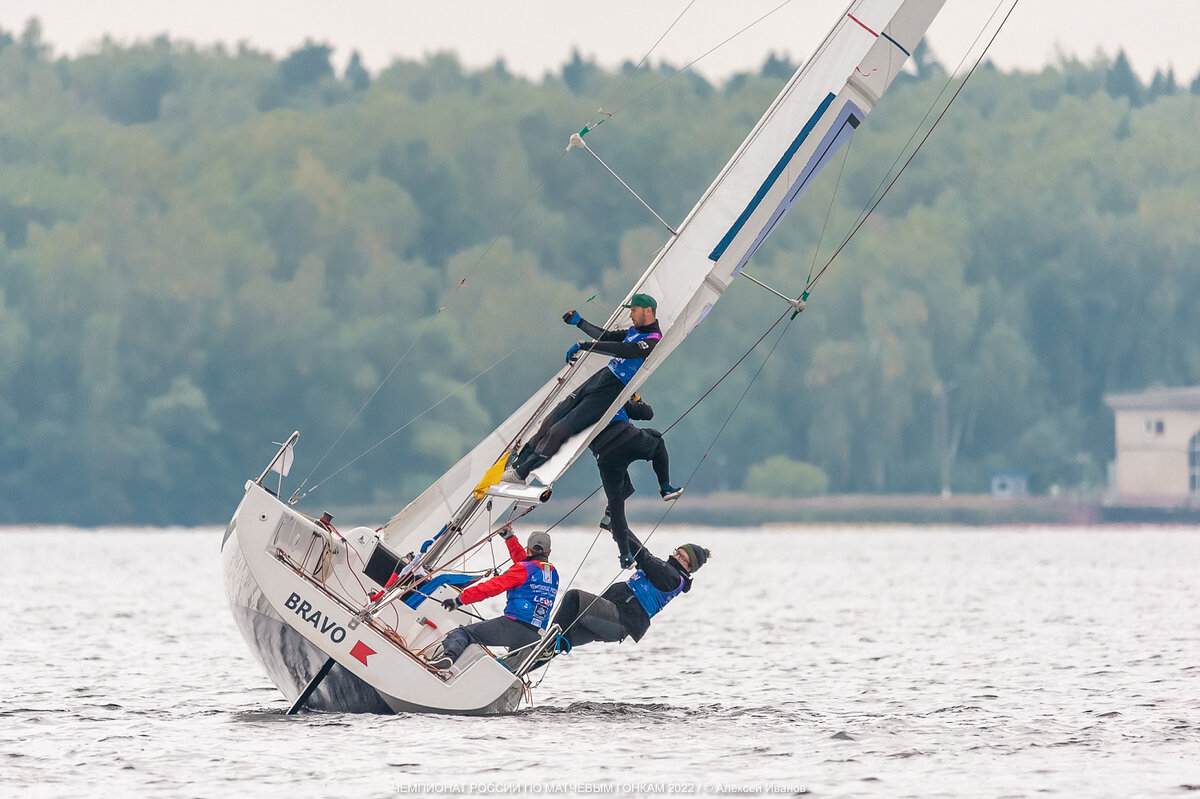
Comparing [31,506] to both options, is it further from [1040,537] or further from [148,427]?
[1040,537]

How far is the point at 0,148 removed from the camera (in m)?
91.5

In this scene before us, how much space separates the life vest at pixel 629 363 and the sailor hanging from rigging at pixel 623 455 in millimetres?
207

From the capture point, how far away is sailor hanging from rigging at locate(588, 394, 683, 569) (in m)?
15.3

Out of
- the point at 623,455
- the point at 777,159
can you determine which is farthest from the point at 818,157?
the point at 623,455

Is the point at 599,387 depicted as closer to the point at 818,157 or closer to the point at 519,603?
the point at 519,603

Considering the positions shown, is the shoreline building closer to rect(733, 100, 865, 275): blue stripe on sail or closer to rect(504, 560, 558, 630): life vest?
rect(733, 100, 865, 275): blue stripe on sail

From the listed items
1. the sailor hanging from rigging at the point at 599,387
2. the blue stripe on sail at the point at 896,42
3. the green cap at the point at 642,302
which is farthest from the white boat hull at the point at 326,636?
the blue stripe on sail at the point at 896,42

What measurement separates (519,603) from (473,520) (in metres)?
0.90

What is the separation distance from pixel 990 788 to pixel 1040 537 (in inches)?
2438

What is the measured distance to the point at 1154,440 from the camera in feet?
283

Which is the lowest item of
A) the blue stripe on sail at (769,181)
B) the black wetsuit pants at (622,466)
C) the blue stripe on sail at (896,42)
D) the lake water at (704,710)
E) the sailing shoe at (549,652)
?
the lake water at (704,710)

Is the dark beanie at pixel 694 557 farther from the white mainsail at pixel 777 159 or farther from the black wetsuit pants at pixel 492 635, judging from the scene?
the white mainsail at pixel 777 159

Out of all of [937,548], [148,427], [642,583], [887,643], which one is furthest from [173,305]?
[642,583]

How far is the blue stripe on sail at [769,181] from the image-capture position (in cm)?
1566
